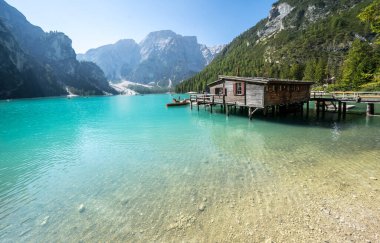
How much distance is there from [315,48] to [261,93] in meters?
119

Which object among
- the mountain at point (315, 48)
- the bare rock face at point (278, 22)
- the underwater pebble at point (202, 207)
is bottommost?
the underwater pebble at point (202, 207)

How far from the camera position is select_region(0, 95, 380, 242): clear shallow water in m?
6.55

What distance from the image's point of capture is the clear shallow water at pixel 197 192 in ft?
21.5

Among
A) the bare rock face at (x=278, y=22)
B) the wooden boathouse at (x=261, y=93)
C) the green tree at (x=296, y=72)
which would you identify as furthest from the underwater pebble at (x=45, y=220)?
the bare rock face at (x=278, y=22)

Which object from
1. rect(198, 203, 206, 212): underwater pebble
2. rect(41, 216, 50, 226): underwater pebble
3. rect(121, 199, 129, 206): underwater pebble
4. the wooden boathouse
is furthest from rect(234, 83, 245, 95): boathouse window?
rect(41, 216, 50, 226): underwater pebble

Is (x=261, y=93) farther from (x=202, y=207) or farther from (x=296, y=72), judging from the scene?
(x=296, y=72)

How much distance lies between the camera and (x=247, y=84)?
2867 cm

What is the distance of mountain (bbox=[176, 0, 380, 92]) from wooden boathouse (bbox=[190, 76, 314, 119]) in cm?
3119

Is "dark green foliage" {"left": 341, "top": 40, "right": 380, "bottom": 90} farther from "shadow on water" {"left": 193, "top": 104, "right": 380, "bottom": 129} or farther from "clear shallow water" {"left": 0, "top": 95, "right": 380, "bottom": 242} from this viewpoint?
"clear shallow water" {"left": 0, "top": 95, "right": 380, "bottom": 242}

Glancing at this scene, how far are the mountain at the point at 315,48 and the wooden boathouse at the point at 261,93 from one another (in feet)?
102

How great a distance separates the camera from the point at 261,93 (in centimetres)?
2688

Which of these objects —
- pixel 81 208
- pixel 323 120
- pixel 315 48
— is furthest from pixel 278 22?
pixel 81 208

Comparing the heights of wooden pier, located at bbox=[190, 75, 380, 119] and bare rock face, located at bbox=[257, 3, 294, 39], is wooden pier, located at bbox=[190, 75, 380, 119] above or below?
below

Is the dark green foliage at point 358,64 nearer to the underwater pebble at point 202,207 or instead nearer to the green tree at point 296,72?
the green tree at point 296,72
